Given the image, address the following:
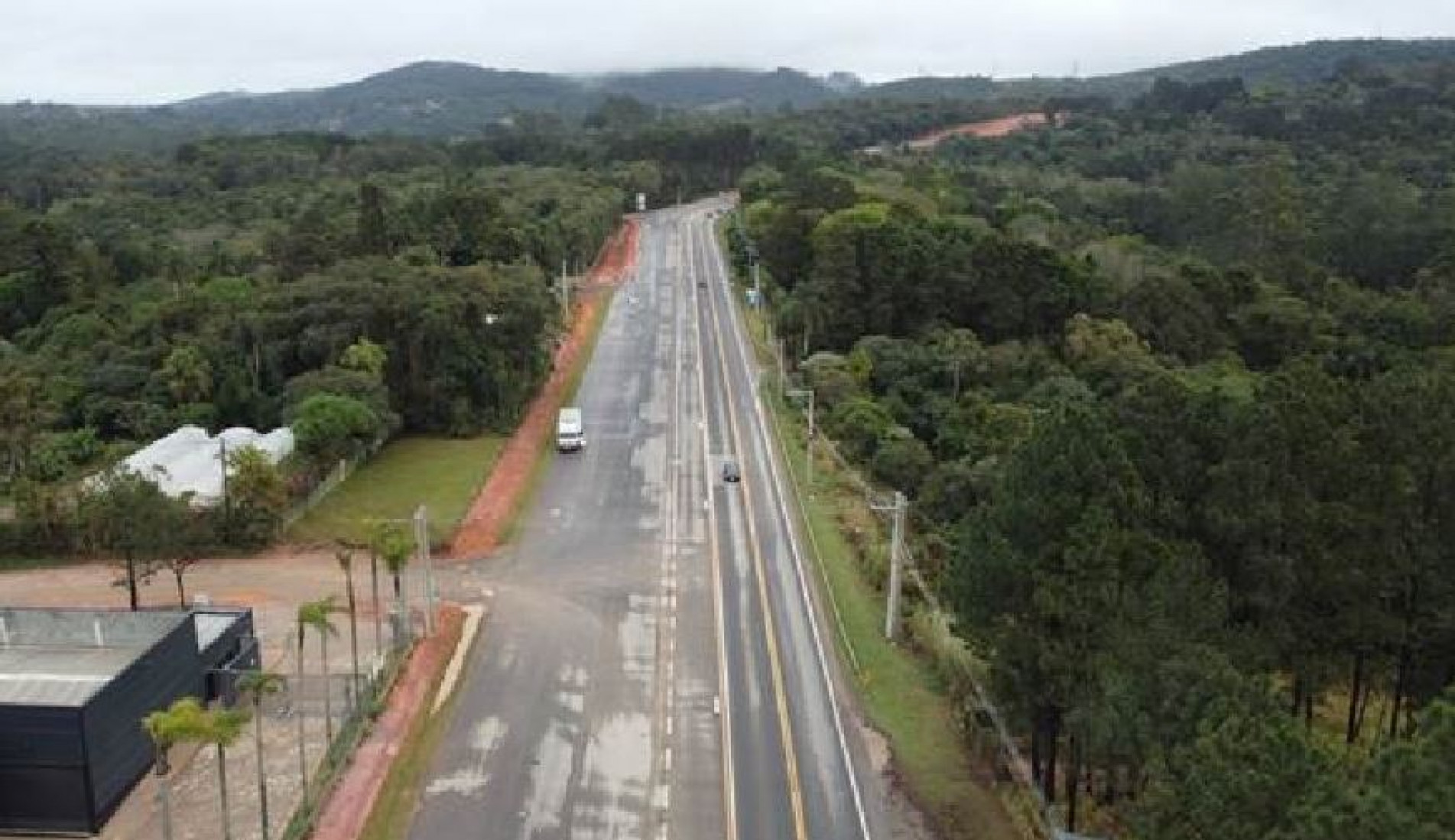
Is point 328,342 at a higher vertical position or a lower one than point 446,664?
higher

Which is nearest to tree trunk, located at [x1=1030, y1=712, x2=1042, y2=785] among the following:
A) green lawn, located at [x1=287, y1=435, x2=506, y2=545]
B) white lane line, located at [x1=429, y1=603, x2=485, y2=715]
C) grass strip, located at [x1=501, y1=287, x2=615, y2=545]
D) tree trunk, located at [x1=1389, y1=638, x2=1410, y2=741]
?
tree trunk, located at [x1=1389, y1=638, x2=1410, y2=741]

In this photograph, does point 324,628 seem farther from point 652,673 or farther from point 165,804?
point 652,673

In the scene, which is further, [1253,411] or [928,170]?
[928,170]

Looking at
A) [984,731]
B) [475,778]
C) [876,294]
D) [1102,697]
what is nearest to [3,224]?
[876,294]

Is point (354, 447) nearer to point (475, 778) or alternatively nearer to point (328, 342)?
point (328, 342)

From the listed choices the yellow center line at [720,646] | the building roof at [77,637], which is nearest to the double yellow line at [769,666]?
the yellow center line at [720,646]

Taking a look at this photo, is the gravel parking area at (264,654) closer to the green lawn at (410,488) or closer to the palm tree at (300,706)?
the palm tree at (300,706)
